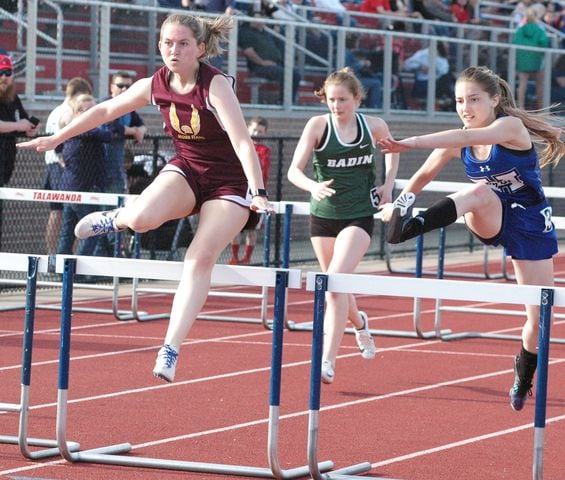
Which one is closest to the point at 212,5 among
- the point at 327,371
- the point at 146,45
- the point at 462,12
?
the point at 146,45

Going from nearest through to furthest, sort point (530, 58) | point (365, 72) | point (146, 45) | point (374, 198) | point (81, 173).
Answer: point (374, 198) → point (81, 173) → point (146, 45) → point (365, 72) → point (530, 58)

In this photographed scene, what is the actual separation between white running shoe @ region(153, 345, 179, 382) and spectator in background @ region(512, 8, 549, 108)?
16695 millimetres

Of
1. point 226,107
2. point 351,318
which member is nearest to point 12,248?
point 351,318

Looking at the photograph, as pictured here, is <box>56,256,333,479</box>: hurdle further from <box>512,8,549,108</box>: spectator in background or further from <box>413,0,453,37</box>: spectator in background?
<box>512,8,549,108</box>: spectator in background

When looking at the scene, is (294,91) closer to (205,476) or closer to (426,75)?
(426,75)

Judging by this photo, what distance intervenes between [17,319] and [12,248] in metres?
2.37

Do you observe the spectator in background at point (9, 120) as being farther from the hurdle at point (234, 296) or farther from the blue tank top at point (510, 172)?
the blue tank top at point (510, 172)

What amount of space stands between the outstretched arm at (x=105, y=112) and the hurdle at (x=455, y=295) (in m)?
1.38

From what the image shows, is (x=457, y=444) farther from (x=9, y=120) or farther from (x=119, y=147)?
(x=119, y=147)

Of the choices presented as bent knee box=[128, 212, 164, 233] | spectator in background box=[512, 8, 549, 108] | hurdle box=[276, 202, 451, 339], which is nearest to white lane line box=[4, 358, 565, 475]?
bent knee box=[128, 212, 164, 233]

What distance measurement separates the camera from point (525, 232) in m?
7.35

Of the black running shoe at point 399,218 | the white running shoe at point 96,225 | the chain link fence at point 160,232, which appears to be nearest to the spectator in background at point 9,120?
the chain link fence at point 160,232

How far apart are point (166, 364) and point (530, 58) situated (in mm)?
17332

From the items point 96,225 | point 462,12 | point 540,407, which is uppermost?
point 462,12
